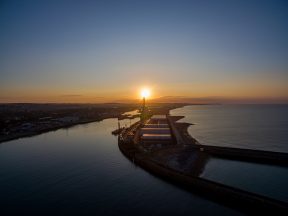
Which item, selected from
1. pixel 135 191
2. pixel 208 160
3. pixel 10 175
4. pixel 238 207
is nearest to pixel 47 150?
pixel 10 175

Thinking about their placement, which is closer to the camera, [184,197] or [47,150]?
[184,197]

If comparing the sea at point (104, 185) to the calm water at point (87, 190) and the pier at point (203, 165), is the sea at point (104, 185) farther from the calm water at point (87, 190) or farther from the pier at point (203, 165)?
the pier at point (203, 165)

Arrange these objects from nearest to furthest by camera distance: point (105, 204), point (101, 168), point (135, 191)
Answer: point (105, 204)
point (135, 191)
point (101, 168)

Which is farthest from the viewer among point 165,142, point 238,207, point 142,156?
point 165,142

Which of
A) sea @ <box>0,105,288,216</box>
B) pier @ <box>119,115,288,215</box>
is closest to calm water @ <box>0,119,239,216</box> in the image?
sea @ <box>0,105,288,216</box>

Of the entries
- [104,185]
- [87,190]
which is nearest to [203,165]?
[104,185]

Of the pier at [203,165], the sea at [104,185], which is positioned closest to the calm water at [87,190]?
the sea at [104,185]

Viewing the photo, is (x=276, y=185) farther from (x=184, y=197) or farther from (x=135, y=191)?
(x=135, y=191)

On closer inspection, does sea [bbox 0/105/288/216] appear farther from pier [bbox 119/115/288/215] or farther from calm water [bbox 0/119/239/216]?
pier [bbox 119/115/288/215]

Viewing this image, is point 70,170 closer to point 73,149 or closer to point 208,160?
point 73,149
